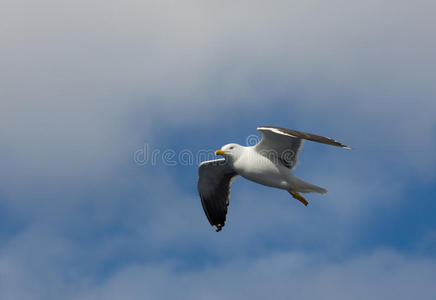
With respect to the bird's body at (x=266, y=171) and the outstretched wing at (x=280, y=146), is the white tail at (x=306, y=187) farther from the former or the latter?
the outstretched wing at (x=280, y=146)

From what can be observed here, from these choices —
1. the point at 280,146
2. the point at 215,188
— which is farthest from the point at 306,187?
the point at 215,188

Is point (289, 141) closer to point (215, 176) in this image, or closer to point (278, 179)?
point (278, 179)

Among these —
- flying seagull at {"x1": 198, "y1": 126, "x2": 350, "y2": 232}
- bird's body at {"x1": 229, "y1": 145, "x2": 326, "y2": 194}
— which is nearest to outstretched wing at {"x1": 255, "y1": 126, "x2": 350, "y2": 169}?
flying seagull at {"x1": 198, "y1": 126, "x2": 350, "y2": 232}

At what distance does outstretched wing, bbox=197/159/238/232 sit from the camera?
1722 cm

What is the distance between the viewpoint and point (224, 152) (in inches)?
604

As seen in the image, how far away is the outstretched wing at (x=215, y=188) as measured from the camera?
678 inches

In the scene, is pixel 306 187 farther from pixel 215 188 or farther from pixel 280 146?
pixel 215 188

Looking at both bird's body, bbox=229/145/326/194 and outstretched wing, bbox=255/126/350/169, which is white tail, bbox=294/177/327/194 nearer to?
bird's body, bbox=229/145/326/194

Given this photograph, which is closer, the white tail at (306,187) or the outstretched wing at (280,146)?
the outstretched wing at (280,146)

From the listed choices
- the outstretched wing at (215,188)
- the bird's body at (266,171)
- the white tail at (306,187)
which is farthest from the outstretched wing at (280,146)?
the outstretched wing at (215,188)

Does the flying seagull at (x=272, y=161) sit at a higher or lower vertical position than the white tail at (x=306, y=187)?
A: higher

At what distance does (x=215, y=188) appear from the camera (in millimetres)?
17953

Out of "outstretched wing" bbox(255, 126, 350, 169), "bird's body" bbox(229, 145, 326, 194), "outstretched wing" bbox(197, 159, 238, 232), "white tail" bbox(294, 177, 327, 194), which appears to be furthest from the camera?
"outstretched wing" bbox(197, 159, 238, 232)

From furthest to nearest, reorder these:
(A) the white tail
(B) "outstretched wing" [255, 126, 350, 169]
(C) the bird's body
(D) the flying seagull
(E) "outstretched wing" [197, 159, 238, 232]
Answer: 1. (E) "outstretched wing" [197, 159, 238, 232]
2. (A) the white tail
3. (C) the bird's body
4. (D) the flying seagull
5. (B) "outstretched wing" [255, 126, 350, 169]
